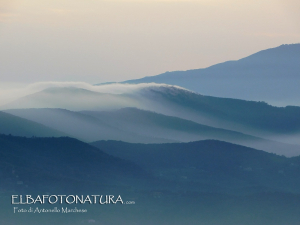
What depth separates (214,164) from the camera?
5241 inches

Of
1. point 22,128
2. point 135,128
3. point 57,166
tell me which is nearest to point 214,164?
point 135,128

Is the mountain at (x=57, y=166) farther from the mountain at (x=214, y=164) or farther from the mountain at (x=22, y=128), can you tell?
the mountain at (x=214, y=164)

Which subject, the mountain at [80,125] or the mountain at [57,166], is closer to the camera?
the mountain at [57,166]

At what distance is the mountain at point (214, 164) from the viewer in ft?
405

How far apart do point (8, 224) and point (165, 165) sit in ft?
175

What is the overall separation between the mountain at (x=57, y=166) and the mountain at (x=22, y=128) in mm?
2560

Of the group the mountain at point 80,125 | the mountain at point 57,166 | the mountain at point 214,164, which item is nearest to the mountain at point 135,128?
the mountain at point 80,125

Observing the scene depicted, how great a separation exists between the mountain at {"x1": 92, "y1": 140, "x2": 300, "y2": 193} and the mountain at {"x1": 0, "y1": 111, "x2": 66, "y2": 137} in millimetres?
9440

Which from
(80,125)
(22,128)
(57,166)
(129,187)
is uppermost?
(80,125)

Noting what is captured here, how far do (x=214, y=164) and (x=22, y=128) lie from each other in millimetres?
37656

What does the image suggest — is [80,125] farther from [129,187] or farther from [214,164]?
[129,187]

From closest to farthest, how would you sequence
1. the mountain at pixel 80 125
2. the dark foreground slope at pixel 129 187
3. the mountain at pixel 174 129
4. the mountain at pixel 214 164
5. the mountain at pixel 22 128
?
the dark foreground slope at pixel 129 187
the mountain at pixel 214 164
the mountain at pixel 22 128
the mountain at pixel 80 125
the mountain at pixel 174 129

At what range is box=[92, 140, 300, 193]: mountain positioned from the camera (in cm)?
12350

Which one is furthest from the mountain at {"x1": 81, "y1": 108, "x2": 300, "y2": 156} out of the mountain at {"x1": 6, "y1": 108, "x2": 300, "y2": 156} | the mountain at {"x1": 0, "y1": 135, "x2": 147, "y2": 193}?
Answer: the mountain at {"x1": 0, "y1": 135, "x2": 147, "y2": 193}
